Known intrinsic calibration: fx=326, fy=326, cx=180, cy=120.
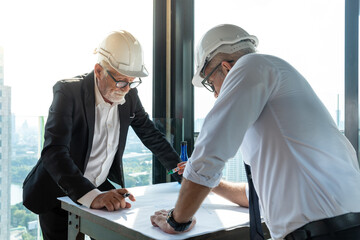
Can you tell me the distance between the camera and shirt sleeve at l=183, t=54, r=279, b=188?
3.41 ft

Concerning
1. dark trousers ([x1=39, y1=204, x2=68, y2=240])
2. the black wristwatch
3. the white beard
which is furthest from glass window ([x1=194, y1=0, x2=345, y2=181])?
dark trousers ([x1=39, y1=204, x2=68, y2=240])

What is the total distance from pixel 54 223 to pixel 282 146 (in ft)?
5.25

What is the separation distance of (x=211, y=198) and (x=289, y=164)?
2.80 feet

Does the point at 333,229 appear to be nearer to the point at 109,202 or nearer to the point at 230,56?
the point at 230,56

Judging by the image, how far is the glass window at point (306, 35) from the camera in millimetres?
2100

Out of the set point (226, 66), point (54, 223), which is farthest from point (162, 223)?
point (54, 223)

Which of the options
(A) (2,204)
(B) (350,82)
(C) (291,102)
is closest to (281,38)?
(B) (350,82)

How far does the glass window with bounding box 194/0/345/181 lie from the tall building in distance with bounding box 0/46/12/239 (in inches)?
71.1

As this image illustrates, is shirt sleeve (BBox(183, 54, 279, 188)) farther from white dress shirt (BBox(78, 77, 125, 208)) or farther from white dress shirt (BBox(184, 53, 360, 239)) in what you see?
white dress shirt (BBox(78, 77, 125, 208))

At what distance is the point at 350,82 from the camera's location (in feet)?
6.58

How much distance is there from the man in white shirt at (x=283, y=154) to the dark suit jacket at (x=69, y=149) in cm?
79

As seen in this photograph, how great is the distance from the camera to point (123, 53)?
206cm

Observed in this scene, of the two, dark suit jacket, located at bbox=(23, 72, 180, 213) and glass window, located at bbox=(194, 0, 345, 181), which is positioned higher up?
glass window, located at bbox=(194, 0, 345, 181)

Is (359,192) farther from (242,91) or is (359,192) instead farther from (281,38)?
(281,38)
